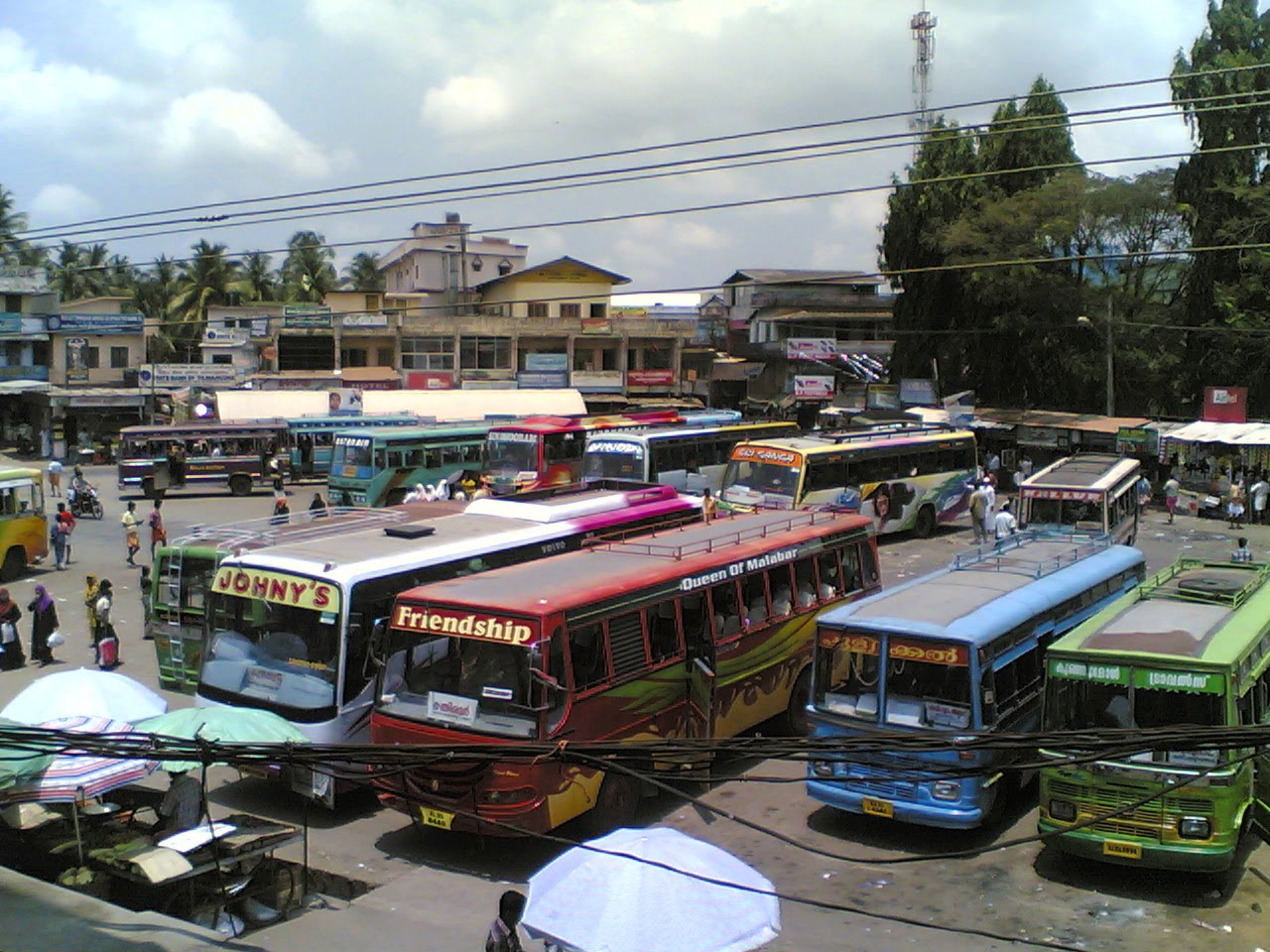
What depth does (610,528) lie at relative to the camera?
1619 centimetres

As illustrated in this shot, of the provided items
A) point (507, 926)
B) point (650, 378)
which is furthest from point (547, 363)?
point (507, 926)

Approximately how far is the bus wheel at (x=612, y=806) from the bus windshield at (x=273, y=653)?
2.75 metres

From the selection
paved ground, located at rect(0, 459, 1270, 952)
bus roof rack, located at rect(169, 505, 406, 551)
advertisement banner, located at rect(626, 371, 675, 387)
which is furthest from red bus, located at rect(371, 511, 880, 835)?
advertisement banner, located at rect(626, 371, 675, 387)

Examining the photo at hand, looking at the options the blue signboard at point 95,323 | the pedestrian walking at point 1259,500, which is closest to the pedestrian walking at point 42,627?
the pedestrian walking at point 1259,500

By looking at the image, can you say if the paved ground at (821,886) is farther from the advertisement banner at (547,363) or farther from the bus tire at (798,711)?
the advertisement banner at (547,363)

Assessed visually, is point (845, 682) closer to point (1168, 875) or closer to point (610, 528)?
point (1168, 875)

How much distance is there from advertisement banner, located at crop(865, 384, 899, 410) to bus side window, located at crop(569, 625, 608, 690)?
39.7m

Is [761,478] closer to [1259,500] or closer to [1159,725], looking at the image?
[1259,500]

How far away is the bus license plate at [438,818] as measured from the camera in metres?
10.1

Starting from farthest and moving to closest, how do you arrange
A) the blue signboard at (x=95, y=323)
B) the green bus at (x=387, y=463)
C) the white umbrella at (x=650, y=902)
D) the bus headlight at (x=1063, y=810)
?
the blue signboard at (x=95, y=323), the green bus at (x=387, y=463), the bus headlight at (x=1063, y=810), the white umbrella at (x=650, y=902)

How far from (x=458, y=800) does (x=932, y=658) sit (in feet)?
14.0

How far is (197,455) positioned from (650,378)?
25119 mm

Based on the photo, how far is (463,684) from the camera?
34.0 feet

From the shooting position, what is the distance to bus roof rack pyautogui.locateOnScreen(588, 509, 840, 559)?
12969 millimetres
